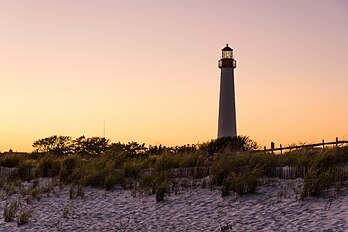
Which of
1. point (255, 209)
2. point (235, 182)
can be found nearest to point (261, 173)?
point (235, 182)

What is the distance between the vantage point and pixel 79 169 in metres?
19.5

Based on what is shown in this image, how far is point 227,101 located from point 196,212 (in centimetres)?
2592

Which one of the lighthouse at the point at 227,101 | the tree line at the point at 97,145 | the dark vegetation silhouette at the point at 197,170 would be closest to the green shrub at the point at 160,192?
the dark vegetation silhouette at the point at 197,170

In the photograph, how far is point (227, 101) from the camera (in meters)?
39.2

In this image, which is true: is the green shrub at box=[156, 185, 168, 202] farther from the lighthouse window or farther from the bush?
the lighthouse window

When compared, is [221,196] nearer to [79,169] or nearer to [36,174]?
[79,169]

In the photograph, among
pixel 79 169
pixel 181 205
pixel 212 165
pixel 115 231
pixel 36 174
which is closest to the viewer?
pixel 115 231

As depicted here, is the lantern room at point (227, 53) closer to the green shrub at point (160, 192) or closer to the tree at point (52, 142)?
the tree at point (52, 142)

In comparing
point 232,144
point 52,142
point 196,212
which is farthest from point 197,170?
point 52,142

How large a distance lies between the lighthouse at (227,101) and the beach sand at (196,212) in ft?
73.8

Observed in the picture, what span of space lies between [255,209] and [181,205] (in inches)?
86.0

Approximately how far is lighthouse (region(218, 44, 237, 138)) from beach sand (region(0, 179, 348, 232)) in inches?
886

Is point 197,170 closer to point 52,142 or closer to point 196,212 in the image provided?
point 196,212

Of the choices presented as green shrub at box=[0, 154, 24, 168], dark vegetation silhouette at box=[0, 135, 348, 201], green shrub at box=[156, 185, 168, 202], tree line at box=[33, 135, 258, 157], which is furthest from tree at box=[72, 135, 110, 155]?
green shrub at box=[156, 185, 168, 202]
